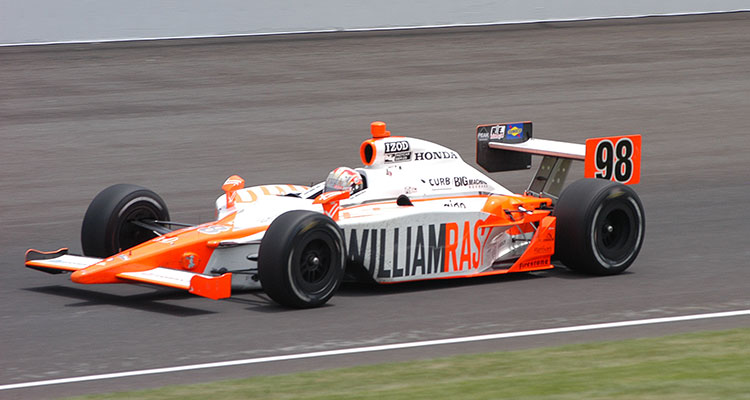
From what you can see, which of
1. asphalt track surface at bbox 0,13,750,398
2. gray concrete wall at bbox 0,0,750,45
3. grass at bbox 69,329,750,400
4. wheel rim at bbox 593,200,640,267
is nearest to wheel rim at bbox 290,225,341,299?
asphalt track surface at bbox 0,13,750,398

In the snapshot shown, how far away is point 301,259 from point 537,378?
243cm

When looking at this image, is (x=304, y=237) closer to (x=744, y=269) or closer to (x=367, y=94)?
(x=744, y=269)

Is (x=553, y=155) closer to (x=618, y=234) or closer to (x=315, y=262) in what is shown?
(x=618, y=234)

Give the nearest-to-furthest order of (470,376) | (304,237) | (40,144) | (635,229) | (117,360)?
(470,376), (117,360), (304,237), (635,229), (40,144)

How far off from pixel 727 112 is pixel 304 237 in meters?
14.3

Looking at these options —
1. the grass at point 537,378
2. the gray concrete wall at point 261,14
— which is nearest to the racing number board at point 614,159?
the grass at point 537,378

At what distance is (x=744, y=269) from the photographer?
10.9 meters

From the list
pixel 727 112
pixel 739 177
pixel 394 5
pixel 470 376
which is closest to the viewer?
pixel 470 376

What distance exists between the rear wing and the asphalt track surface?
3.03 feet

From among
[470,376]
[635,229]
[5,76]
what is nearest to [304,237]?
[470,376]

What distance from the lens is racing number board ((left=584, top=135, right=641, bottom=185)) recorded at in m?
11.0

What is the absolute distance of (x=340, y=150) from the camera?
720 inches

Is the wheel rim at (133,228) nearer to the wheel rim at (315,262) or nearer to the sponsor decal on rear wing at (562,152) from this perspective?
the wheel rim at (315,262)

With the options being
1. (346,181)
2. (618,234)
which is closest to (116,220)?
(346,181)
